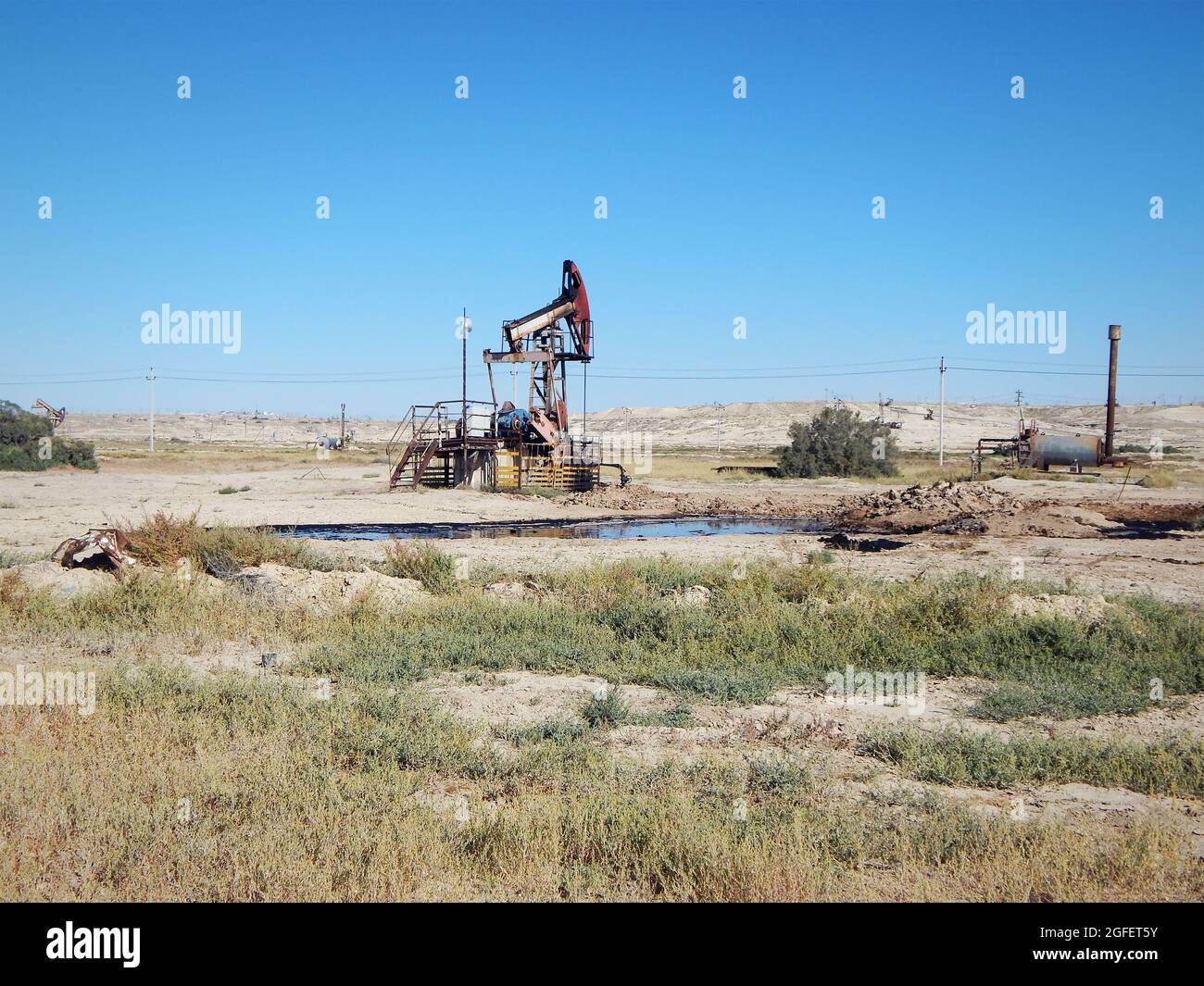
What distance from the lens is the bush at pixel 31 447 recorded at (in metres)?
42.8

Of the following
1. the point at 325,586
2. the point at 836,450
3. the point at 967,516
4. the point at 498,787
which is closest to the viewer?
the point at 498,787

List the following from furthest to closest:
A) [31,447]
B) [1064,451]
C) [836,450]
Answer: [836,450]
[31,447]
[1064,451]

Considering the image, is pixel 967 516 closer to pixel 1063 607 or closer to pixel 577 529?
pixel 577 529

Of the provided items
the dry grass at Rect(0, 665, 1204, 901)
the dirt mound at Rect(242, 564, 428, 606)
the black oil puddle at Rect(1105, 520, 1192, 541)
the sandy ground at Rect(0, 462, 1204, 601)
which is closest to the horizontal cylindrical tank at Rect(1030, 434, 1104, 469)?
the sandy ground at Rect(0, 462, 1204, 601)

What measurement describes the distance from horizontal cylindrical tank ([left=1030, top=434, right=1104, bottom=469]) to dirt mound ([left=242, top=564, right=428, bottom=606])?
38.3m

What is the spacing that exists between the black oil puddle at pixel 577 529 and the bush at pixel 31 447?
26900 mm

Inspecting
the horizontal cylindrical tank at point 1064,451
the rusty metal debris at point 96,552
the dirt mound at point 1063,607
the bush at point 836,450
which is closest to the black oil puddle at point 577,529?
the rusty metal debris at point 96,552

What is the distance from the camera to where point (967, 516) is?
22500 mm

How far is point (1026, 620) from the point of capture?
33.0ft

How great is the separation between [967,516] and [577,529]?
29.2 ft

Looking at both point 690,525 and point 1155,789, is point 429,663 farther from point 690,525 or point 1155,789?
point 690,525

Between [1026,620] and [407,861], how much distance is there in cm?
754

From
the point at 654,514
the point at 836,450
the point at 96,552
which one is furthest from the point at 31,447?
the point at 96,552

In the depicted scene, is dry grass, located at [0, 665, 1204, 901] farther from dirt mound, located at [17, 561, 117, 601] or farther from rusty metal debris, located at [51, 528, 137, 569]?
rusty metal debris, located at [51, 528, 137, 569]
